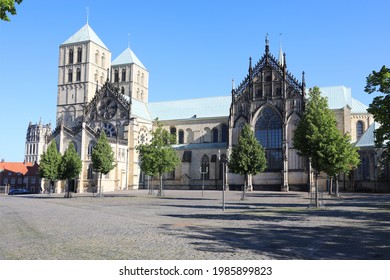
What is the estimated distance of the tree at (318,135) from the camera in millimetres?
33281

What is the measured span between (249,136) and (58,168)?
3071 centimetres

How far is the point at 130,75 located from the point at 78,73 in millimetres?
13103

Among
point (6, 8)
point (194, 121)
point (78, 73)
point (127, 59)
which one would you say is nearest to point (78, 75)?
point (78, 73)

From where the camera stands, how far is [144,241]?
1395 cm

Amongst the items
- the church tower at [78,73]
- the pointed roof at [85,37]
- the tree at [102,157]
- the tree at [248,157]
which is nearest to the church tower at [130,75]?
the church tower at [78,73]

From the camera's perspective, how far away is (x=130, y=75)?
100500 mm

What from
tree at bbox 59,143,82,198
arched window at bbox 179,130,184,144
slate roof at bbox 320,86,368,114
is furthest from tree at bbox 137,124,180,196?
slate roof at bbox 320,86,368,114

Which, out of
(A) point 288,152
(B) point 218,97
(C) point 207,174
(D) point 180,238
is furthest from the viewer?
(B) point 218,97

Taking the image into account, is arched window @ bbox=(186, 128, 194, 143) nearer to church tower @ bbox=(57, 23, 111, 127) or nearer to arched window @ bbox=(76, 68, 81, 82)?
church tower @ bbox=(57, 23, 111, 127)

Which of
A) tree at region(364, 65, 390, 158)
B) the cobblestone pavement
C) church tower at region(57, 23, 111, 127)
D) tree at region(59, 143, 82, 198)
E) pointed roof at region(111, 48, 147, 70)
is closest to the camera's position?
the cobblestone pavement

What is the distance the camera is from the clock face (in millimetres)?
82000

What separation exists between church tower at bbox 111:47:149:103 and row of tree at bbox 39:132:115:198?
40438 millimetres

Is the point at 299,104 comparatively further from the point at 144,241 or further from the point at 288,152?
the point at 144,241

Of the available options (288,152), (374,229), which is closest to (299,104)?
(288,152)
